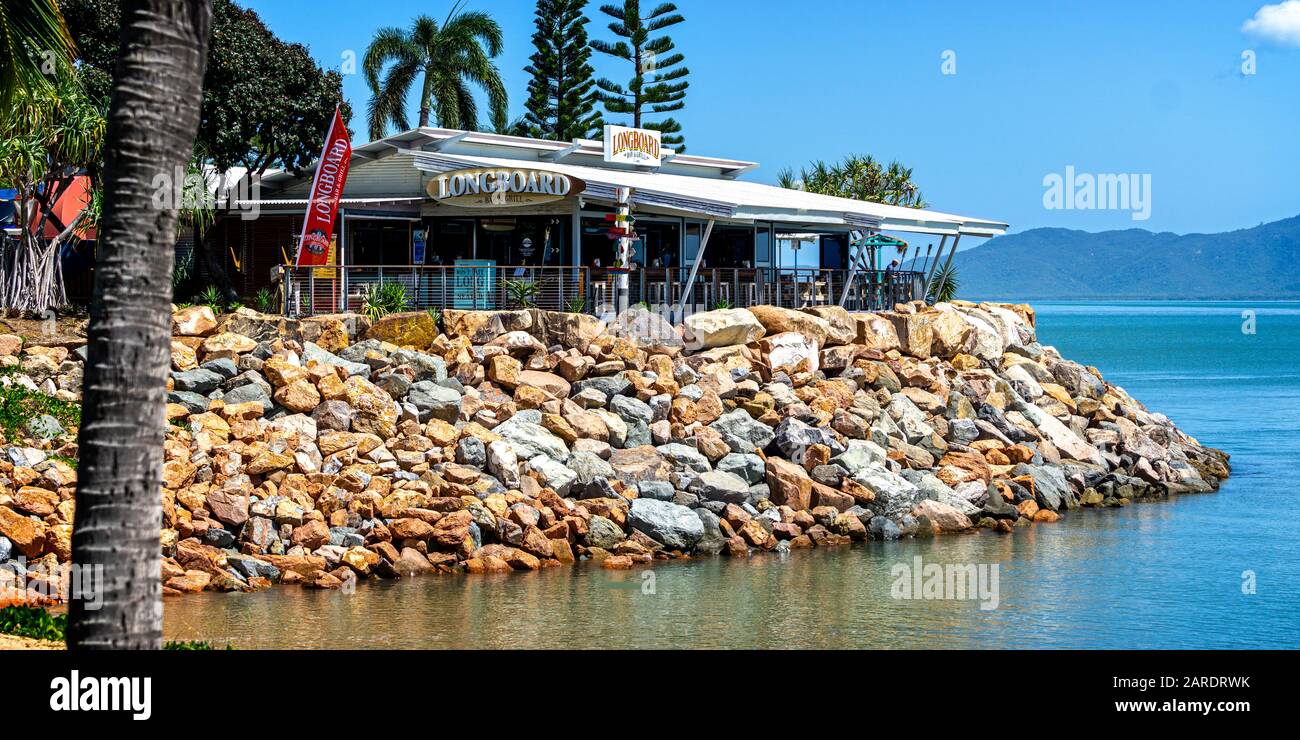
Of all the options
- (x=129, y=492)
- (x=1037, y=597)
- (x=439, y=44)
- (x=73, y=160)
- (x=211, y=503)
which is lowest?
(x=1037, y=597)

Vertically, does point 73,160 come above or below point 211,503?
above

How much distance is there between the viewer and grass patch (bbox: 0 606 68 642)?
11.0m

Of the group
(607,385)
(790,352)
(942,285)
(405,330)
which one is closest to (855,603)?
(607,385)

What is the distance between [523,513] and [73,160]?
12351 millimetres

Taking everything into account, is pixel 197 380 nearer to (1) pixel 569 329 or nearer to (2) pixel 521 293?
(1) pixel 569 329

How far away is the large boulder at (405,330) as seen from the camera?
25.8 meters

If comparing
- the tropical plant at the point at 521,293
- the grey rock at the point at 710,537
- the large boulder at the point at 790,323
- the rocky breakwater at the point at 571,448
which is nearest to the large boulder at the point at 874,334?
the rocky breakwater at the point at 571,448

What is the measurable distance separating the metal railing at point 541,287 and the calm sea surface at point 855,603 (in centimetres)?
853

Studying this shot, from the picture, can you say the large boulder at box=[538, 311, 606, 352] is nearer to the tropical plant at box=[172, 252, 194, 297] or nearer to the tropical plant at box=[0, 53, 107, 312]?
the tropical plant at box=[0, 53, 107, 312]

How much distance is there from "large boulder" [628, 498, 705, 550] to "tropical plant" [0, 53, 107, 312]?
1245 centimetres

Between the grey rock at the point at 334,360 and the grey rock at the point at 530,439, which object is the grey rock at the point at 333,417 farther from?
the grey rock at the point at 530,439
